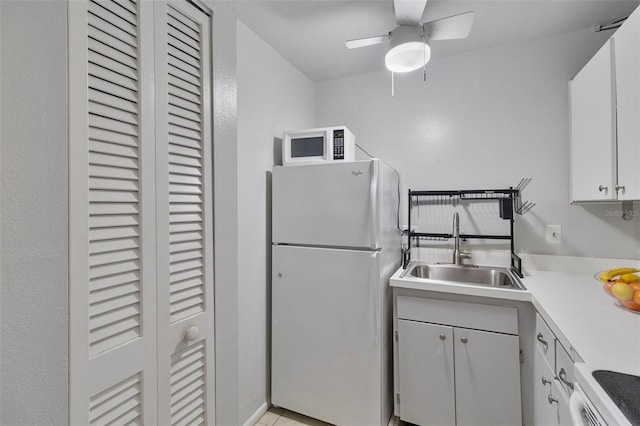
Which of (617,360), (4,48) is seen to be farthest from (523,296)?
(4,48)

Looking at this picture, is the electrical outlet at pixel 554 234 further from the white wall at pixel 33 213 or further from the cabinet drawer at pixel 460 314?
the white wall at pixel 33 213

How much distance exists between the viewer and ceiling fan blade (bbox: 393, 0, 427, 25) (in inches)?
55.1

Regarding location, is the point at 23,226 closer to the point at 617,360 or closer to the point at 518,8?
the point at 617,360

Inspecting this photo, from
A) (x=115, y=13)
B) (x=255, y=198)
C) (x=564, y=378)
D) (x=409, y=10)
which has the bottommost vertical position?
(x=564, y=378)

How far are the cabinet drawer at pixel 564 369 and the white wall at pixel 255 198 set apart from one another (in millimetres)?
1523

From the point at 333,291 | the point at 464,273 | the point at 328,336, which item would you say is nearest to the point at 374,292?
the point at 333,291

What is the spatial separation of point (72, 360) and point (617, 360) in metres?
1.39

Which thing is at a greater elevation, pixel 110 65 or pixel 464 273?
pixel 110 65

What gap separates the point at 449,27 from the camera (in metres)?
1.44

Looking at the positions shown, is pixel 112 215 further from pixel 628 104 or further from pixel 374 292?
pixel 628 104

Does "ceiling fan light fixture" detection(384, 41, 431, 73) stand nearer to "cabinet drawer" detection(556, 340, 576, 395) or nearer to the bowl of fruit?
the bowl of fruit

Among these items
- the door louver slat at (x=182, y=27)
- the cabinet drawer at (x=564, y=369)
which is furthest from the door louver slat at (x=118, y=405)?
the cabinet drawer at (x=564, y=369)

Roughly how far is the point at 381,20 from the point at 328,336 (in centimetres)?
189

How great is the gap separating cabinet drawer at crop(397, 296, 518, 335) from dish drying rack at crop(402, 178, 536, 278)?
36cm
